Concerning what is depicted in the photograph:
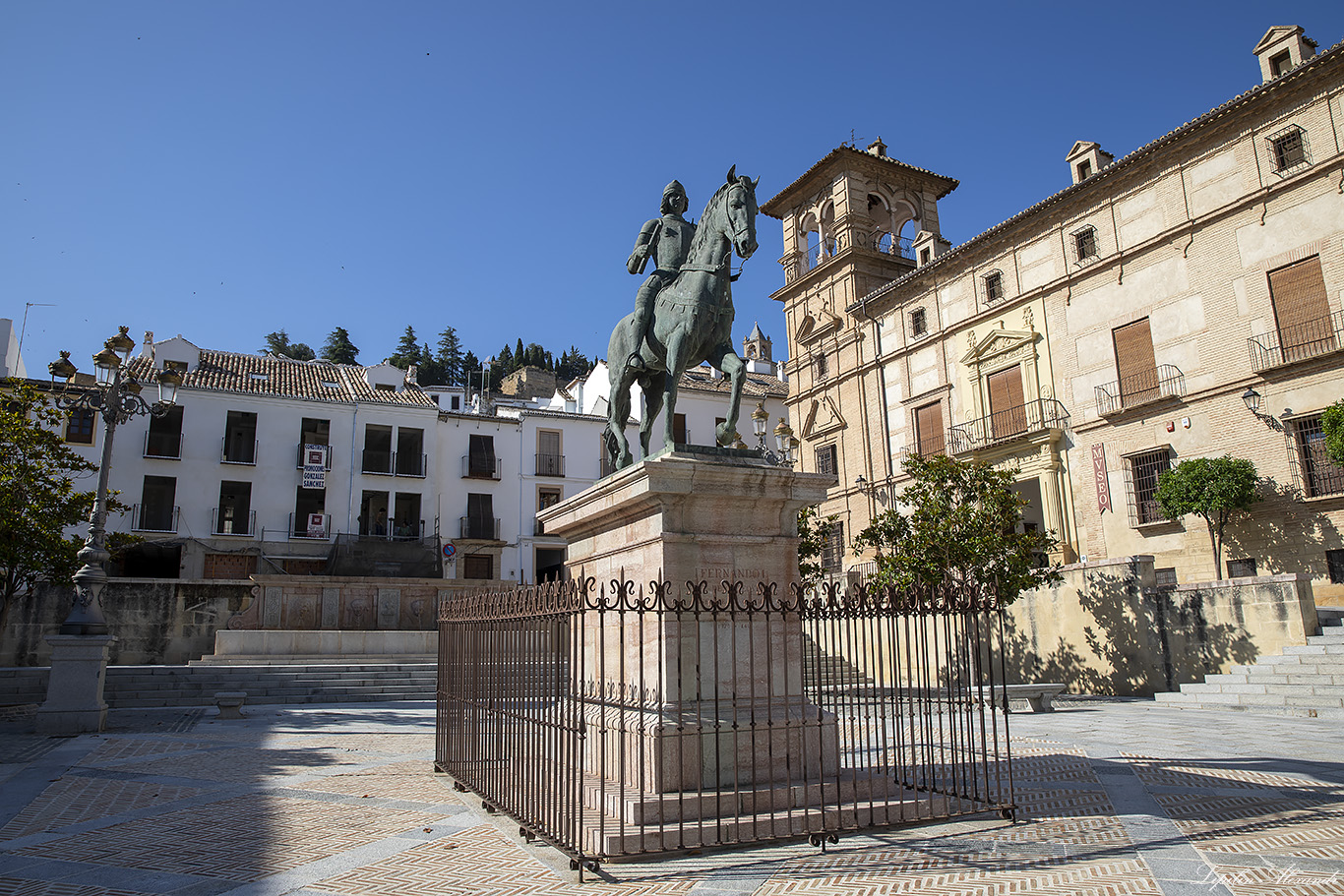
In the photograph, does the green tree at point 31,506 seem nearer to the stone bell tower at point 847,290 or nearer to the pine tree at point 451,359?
the stone bell tower at point 847,290

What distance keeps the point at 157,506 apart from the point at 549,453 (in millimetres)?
15225

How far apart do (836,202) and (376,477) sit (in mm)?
21313

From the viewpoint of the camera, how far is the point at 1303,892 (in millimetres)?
4098

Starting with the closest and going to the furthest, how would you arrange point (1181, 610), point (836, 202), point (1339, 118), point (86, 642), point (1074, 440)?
point (86, 642) < point (1181, 610) < point (1339, 118) < point (1074, 440) < point (836, 202)

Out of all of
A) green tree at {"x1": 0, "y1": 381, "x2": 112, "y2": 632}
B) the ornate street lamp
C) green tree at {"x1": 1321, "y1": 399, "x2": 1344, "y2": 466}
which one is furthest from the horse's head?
green tree at {"x1": 1321, "y1": 399, "x2": 1344, "y2": 466}

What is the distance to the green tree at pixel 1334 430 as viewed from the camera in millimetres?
17328

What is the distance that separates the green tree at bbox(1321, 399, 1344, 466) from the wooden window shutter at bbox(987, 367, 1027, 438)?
8940mm

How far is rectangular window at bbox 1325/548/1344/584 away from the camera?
1880 cm

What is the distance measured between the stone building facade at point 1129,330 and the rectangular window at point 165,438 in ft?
81.5

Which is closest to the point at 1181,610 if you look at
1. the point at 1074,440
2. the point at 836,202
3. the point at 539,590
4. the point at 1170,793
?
the point at 1074,440

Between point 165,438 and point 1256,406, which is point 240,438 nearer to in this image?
point 165,438

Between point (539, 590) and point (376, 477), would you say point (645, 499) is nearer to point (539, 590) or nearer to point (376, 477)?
point (539, 590)

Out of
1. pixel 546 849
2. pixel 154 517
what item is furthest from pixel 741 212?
pixel 154 517

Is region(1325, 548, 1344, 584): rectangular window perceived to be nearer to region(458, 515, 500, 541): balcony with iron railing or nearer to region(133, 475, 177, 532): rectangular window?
region(458, 515, 500, 541): balcony with iron railing
